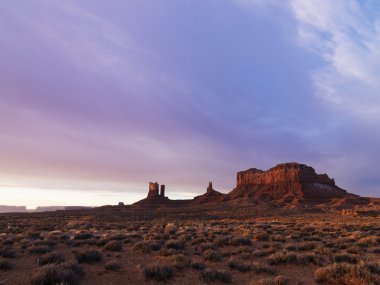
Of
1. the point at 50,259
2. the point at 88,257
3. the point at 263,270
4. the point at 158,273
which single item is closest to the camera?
the point at 158,273

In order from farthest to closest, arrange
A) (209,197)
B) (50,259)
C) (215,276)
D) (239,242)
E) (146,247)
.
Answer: (209,197), (239,242), (146,247), (50,259), (215,276)

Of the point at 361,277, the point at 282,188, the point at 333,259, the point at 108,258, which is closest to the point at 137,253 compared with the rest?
the point at 108,258

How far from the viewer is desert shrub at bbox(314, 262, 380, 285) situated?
30.0 feet

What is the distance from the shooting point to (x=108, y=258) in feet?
48.0

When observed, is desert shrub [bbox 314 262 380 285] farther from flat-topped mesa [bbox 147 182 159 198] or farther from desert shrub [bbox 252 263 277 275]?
flat-topped mesa [bbox 147 182 159 198]

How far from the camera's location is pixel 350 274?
9.62 meters

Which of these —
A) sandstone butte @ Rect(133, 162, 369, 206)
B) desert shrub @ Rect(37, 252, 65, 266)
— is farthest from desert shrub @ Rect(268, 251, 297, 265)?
sandstone butte @ Rect(133, 162, 369, 206)

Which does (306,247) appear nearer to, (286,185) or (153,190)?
(286,185)

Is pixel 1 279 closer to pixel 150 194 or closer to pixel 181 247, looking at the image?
pixel 181 247

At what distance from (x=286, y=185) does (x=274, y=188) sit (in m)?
5.87

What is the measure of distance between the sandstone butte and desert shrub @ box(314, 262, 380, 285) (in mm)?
132231

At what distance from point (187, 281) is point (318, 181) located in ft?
549

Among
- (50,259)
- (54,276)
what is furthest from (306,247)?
(54,276)

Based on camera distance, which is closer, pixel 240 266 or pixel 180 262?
pixel 240 266
